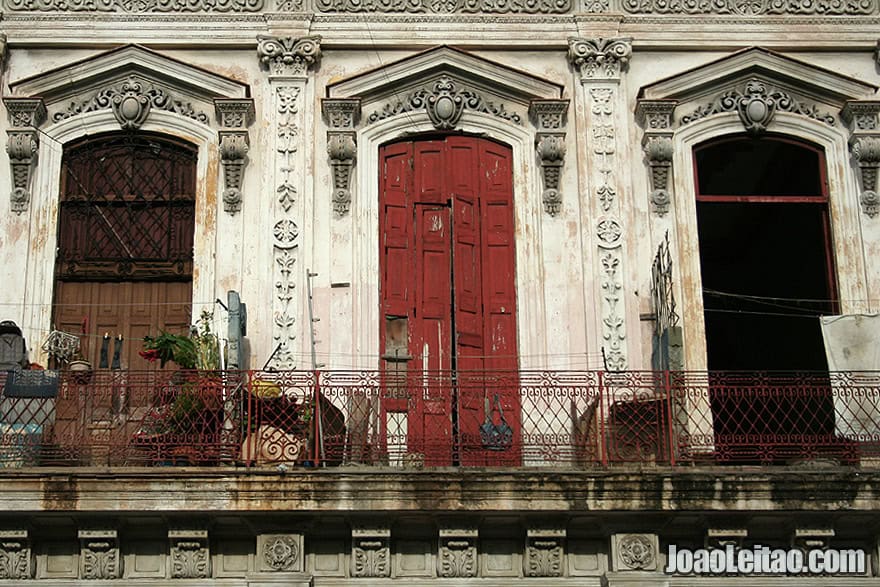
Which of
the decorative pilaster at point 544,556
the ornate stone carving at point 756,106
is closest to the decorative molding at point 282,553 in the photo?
the decorative pilaster at point 544,556

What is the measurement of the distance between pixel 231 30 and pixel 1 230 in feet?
9.76

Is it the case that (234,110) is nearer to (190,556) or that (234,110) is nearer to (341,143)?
(341,143)

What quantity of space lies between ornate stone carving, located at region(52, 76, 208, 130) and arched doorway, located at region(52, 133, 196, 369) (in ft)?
0.75

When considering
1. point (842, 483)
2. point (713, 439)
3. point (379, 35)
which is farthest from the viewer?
point (379, 35)

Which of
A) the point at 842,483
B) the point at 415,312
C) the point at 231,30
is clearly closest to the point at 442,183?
the point at 415,312

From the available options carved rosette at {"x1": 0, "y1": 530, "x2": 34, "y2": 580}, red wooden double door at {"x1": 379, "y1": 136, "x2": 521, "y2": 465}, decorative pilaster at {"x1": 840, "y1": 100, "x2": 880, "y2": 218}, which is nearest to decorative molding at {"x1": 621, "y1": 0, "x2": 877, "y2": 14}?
decorative pilaster at {"x1": 840, "y1": 100, "x2": 880, "y2": 218}

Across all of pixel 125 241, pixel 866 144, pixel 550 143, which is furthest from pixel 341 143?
pixel 866 144

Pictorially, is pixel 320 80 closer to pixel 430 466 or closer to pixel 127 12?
pixel 127 12

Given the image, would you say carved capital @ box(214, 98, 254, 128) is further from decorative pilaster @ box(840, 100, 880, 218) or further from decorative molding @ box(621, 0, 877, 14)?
decorative pilaster @ box(840, 100, 880, 218)

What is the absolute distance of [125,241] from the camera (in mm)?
13758

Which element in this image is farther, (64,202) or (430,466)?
(64,202)

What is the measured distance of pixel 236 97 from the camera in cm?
1404

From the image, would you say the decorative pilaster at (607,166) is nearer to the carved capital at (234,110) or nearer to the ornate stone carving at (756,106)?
the ornate stone carving at (756,106)

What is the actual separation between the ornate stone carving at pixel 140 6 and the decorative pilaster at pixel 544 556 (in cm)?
617
